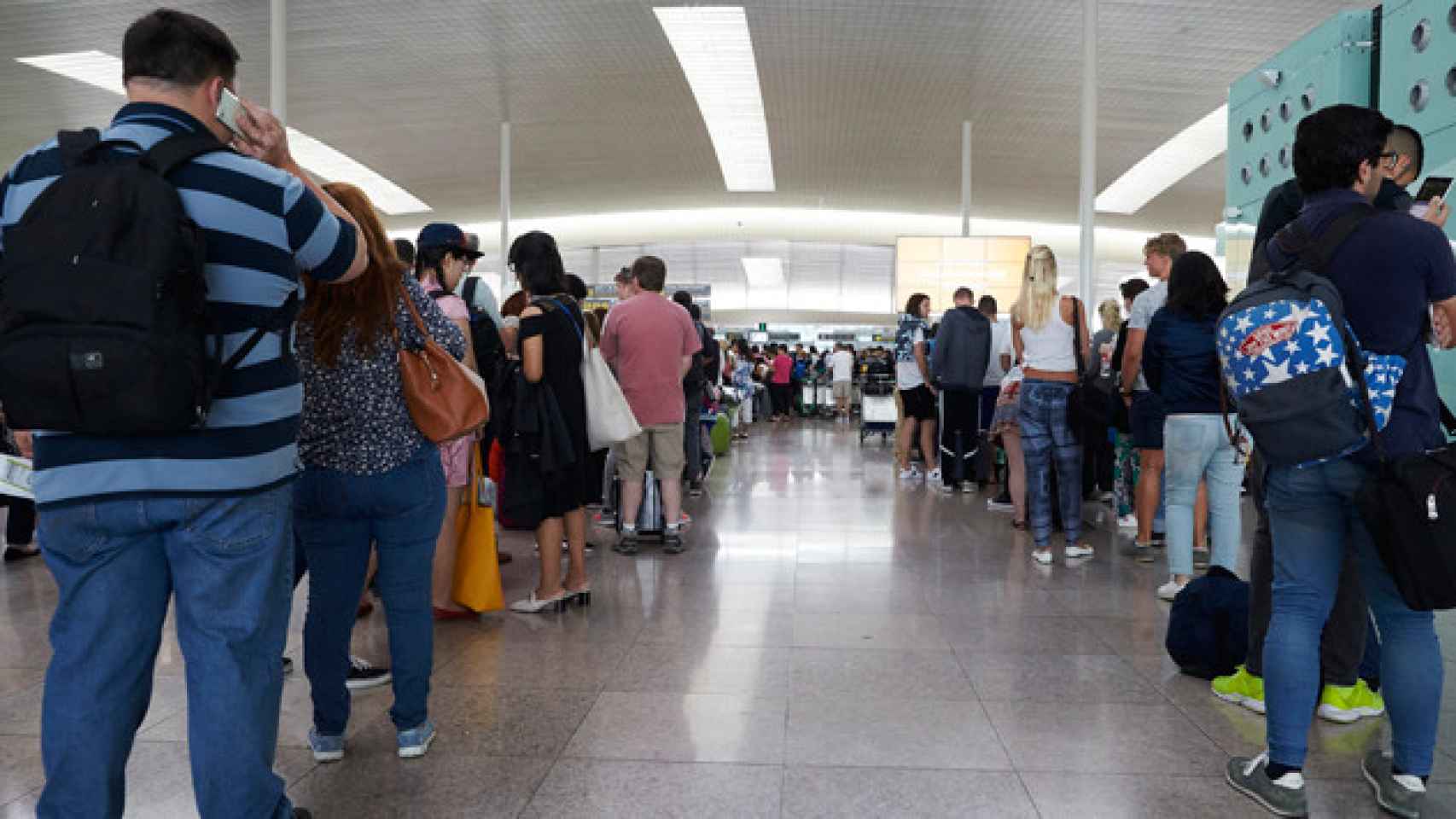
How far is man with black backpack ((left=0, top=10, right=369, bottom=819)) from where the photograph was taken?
4.87ft

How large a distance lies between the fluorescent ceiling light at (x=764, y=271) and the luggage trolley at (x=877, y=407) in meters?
17.6

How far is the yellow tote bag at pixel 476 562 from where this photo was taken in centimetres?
420

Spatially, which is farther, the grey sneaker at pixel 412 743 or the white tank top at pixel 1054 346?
the white tank top at pixel 1054 346

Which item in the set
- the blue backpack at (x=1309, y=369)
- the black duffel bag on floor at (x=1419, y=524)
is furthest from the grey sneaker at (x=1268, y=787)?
the blue backpack at (x=1309, y=369)

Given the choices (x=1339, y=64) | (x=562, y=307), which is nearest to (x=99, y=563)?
(x=562, y=307)

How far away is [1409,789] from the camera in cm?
237

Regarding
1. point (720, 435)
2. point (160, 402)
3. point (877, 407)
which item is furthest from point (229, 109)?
point (877, 407)

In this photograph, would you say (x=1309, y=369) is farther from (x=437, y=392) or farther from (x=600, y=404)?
(x=600, y=404)

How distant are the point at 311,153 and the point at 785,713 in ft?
54.9

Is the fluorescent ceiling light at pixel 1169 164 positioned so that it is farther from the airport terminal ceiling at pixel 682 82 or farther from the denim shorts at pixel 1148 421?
the denim shorts at pixel 1148 421

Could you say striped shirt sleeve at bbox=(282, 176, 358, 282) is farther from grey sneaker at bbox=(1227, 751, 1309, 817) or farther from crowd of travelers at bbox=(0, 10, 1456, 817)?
grey sneaker at bbox=(1227, 751, 1309, 817)

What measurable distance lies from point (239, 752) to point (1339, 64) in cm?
470

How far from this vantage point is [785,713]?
3.07 meters

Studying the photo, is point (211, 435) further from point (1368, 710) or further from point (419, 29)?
point (419, 29)
